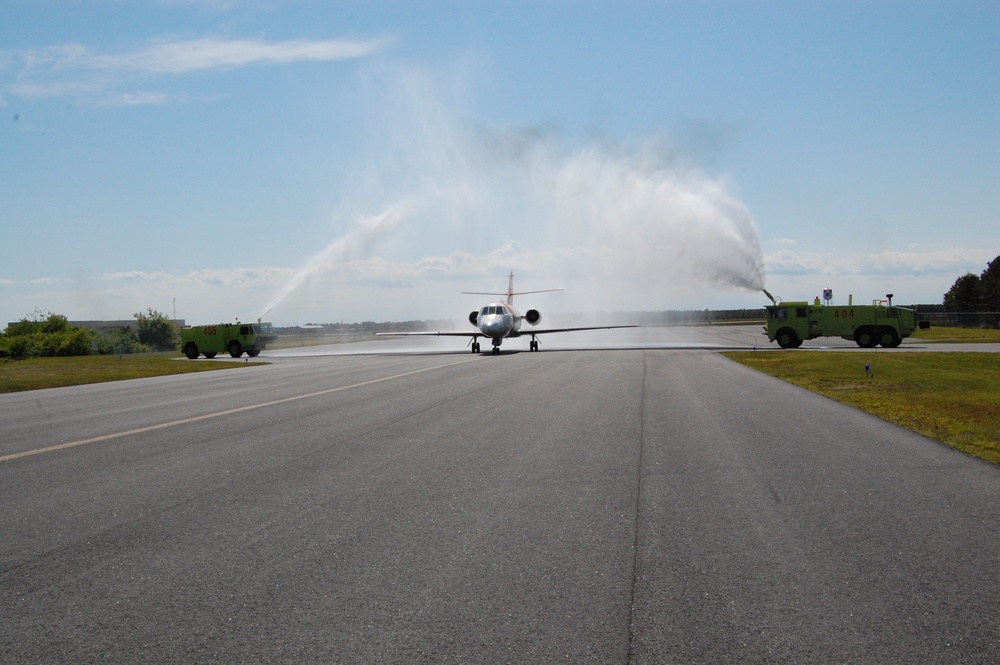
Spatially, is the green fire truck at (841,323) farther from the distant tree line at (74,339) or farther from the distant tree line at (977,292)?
the distant tree line at (977,292)

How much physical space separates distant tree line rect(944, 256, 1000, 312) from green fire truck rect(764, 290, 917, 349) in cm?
7823

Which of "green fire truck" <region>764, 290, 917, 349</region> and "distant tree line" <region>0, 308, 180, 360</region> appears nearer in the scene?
"green fire truck" <region>764, 290, 917, 349</region>

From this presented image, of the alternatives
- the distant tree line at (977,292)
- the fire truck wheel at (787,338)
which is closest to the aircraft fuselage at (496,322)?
the fire truck wheel at (787,338)

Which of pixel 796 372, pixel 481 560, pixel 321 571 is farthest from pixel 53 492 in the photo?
pixel 796 372

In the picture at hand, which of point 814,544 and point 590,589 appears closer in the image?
point 590,589

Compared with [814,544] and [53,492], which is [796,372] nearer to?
[814,544]

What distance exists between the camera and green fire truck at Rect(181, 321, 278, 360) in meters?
52.0

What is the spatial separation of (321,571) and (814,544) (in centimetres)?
389

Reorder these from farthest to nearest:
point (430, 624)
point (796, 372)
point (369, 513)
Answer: point (796, 372), point (369, 513), point (430, 624)

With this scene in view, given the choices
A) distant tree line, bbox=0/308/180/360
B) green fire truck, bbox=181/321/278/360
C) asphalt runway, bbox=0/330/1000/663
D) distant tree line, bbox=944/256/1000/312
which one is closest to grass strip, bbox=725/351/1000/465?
asphalt runway, bbox=0/330/1000/663

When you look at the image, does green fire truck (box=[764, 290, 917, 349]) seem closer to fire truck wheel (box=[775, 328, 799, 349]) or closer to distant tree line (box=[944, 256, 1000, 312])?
fire truck wheel (box=[775, 328, 799, 349])

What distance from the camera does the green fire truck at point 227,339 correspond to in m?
52.0

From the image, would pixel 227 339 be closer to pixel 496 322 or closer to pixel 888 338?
pixel 496 322

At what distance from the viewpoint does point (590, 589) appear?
5215 mm
